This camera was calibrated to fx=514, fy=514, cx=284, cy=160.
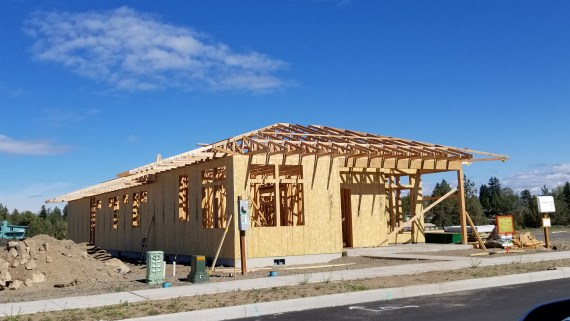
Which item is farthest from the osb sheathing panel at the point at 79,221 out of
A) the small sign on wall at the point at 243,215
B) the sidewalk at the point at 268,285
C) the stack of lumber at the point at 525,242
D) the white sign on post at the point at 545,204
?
the white sign on post at the point at 545,204

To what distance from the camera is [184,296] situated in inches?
446

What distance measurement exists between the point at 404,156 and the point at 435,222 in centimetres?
3701

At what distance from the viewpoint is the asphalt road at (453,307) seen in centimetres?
885

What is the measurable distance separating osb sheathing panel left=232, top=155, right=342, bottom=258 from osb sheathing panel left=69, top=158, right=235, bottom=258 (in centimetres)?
69

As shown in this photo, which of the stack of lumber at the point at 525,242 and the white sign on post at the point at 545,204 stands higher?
the white sign on post at the point at 545,204

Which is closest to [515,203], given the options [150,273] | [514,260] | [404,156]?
[404,156]

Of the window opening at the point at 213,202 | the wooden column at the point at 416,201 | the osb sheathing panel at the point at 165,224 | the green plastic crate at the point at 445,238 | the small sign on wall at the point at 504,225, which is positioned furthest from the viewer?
the wooden column at the point at 416,201

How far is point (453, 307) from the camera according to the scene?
9.73 metres

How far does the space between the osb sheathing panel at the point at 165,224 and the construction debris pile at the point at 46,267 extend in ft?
11.0

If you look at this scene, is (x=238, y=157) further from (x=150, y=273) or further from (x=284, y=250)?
(x=150, y=273)

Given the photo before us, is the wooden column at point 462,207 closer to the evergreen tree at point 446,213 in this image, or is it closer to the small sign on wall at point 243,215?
the small sign on wall at point 243,215

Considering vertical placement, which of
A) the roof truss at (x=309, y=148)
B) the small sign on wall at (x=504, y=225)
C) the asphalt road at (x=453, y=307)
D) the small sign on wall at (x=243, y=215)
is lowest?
the asphalt road at (x=453, y=307)

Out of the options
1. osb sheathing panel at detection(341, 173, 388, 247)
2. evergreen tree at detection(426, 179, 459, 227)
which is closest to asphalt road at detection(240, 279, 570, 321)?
osb sheathing panel at detection(341, 173, 388, 247)

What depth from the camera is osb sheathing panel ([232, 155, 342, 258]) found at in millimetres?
18078
